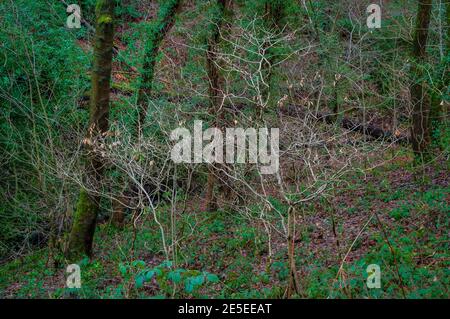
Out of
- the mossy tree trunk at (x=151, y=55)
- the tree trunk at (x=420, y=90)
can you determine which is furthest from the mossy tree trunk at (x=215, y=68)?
the tree trunk at (x=420, y=90)

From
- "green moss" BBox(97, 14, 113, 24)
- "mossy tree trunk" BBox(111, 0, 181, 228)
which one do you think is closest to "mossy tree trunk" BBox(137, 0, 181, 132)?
"mossy tree trunk" BBox(111, 0, 181, 228)

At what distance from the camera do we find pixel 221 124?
12.2 m

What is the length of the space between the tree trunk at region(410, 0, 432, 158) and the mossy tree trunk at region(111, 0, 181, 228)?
5.94 m

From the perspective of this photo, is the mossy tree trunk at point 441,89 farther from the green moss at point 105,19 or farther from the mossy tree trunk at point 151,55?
the green moss at point 105,19

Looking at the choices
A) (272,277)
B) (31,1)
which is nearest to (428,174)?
(272,277)

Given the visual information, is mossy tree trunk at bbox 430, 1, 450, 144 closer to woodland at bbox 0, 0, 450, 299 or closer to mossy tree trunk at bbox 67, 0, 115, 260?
woodland at bbox 0, 0, 450, 299

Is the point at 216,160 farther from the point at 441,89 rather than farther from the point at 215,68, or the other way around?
the point at 441,89

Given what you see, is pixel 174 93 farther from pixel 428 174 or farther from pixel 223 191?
pixel 428 174

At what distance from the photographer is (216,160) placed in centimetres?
844

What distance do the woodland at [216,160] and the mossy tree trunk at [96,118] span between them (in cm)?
3

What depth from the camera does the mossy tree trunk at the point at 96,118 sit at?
31.6ft

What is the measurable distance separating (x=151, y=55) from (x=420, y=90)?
676 centimetres

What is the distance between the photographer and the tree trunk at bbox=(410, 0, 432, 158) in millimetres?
11625
